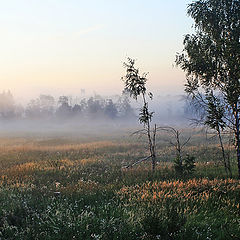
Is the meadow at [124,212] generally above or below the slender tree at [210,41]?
below

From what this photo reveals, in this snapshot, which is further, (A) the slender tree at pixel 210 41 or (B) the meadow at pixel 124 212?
(A) the slender tree at pixel 210 41

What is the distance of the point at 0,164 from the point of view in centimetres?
1678

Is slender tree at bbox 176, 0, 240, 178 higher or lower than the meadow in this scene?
higher

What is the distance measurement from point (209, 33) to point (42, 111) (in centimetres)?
11777

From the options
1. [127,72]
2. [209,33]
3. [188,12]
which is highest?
[188,12]

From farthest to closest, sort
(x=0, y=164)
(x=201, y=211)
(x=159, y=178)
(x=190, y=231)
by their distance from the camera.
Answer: (x=0, y=164) < (x=159, y=178) < (x=201, y=211) < (x=190, y=231)

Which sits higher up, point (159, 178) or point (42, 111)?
point (42, 111)

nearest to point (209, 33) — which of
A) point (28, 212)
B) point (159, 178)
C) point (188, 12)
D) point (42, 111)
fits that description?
point (188, 12)

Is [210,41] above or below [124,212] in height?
above

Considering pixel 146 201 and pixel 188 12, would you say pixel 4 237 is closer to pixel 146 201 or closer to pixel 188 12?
pixel 146 201

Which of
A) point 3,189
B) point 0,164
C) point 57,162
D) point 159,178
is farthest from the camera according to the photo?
point 57,162

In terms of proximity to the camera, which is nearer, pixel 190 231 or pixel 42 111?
pixel 190 231

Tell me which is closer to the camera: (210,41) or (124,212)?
(124,212)

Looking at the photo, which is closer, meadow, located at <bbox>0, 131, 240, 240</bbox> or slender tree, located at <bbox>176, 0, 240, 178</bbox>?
meadow, located at <bbox>0, 131, 240, 240</bbox>
